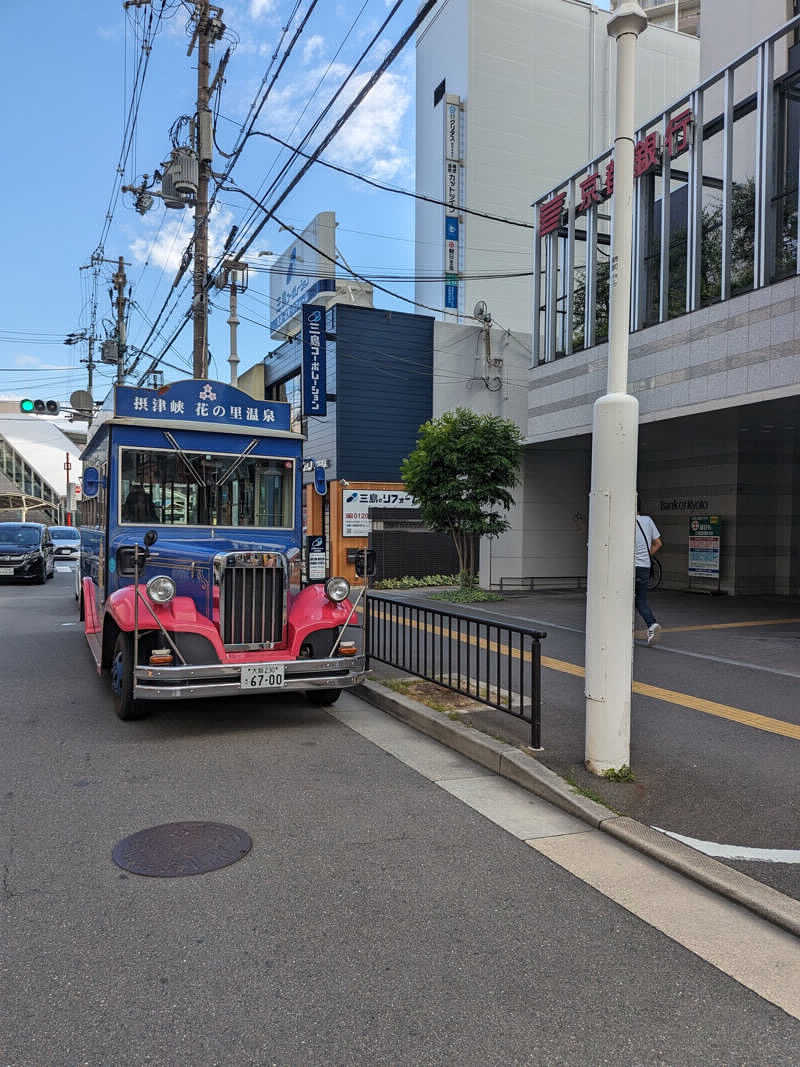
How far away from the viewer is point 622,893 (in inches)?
147

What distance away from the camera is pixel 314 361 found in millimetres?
20453

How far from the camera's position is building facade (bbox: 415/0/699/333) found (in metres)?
29.7

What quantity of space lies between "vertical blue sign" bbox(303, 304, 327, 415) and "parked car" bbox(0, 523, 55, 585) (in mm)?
8768

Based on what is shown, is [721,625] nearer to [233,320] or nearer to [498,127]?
[233,320]

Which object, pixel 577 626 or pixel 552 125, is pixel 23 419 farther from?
pixel 577 626

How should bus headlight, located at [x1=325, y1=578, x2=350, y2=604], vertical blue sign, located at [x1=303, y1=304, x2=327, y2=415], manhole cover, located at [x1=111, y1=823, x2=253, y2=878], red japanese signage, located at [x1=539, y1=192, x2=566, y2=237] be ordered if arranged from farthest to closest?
vertical blue sign, located at [x1=303, y1=304, x2=327, y2=415]
red japanese signage, located at [x1=539, y1=192, x2=566, y2=237]
bus headlight, located at [x1=325, y1=578, x2=350, y2=604]
manhole cover, located at [x1=111, y1=823, x2=253, y2=878]

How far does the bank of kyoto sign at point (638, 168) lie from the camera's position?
1288cm

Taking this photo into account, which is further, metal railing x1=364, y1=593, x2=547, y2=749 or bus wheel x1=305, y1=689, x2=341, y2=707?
bus wheel x1=305, y1=689, x2=341, y2=707

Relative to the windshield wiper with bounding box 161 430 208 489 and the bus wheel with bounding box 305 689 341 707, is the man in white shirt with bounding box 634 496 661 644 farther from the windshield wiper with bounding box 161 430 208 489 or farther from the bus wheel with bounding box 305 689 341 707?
the windshield wiper with bounding box 161 430 208 489

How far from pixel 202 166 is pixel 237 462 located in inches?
494

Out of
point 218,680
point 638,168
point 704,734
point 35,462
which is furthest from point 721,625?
point 35,462

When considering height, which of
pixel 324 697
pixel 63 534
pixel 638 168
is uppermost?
pixel 638 168

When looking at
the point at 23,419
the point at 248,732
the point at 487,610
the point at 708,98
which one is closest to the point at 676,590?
the point at 487,610

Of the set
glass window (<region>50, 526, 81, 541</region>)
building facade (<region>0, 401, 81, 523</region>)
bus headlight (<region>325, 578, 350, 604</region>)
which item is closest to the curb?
bus headlight (<region>325, 578, 350, 604</region>)
